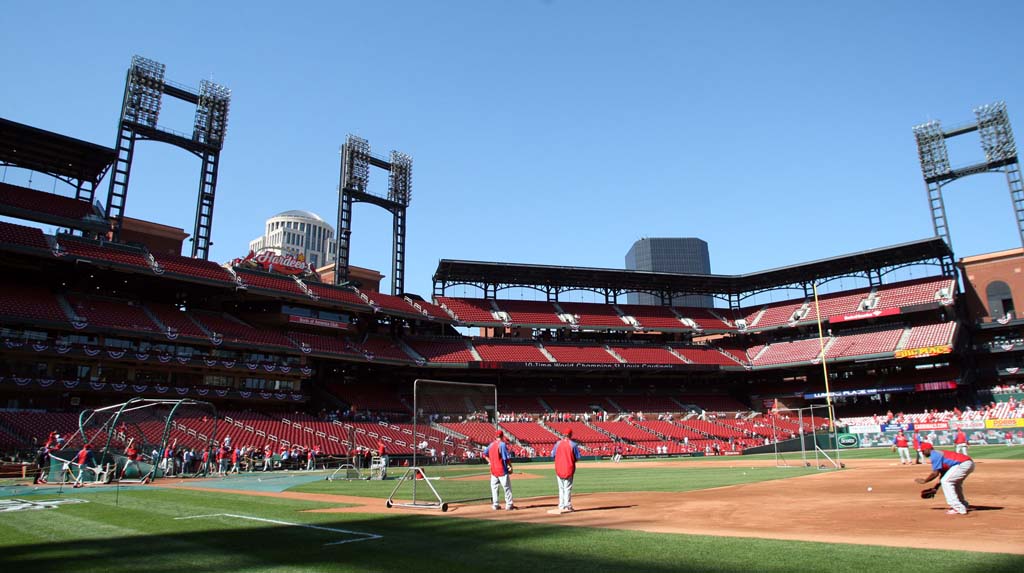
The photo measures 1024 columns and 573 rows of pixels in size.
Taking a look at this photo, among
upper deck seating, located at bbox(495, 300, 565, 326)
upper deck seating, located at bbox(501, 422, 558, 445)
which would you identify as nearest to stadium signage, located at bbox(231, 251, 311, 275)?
upper deck seating, located at bbox(495, 300, 565, 326)

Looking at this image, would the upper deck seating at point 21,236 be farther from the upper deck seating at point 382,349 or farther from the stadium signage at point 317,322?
the upper deck seating at point 382,349

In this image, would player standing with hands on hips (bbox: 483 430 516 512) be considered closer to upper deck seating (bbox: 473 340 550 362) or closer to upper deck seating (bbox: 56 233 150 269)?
upper deck seating (bbox: 56 233 150 269)

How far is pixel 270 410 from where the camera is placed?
5119 cm

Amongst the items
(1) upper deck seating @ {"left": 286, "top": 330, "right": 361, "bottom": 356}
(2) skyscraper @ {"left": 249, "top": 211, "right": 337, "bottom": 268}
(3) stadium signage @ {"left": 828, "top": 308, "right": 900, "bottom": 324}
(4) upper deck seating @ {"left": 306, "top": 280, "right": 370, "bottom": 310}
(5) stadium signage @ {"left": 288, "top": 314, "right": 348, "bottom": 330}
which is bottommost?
(1) upper deck seating @ {"left": 286, "top": 330, "right": 361, "bottom": 356}

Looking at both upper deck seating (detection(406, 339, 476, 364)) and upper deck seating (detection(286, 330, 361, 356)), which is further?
upper deck seating (detection(406, 339, 476, 364))

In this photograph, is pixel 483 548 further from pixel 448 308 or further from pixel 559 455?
pixel 448 308

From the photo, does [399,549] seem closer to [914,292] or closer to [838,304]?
[914,292]

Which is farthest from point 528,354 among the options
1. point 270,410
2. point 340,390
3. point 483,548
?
point 483,548

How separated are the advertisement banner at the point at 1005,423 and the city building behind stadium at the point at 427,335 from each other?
0.81ft

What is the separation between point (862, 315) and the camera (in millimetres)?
64188

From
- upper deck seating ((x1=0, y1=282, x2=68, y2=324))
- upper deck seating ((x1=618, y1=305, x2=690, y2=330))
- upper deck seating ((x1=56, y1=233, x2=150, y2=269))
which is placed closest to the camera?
upper deck seating ((x1=0, y1=282, x2=68, y2=324))

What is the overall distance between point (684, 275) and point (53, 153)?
61.5m

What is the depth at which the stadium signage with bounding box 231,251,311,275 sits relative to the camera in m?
55.8

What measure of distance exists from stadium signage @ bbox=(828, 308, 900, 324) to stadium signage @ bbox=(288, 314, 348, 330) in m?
49.8
